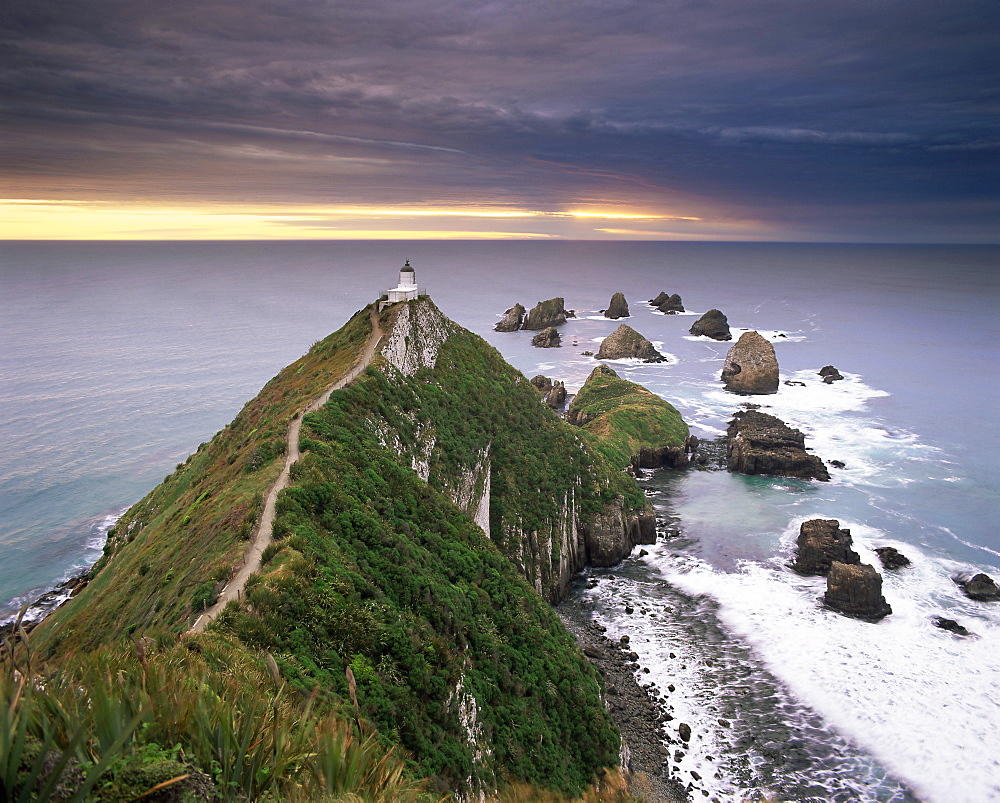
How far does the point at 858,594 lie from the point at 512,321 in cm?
11503

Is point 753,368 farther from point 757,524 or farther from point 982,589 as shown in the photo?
point 982,589

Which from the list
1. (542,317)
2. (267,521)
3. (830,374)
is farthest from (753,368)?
(267,521)

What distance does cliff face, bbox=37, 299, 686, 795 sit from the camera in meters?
16.9

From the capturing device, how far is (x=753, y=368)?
9356 centimetres

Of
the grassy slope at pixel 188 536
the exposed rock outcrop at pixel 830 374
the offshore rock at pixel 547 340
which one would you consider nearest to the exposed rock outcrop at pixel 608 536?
the grassy slope at pixel 188 536

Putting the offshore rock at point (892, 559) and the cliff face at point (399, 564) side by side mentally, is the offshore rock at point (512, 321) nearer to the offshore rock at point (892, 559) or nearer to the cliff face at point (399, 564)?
the cliff face at point (399, 564)

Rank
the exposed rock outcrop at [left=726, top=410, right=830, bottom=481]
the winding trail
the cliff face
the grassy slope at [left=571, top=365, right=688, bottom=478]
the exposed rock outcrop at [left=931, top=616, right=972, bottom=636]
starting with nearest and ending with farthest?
1. the winding trail
2. the cliff face
3. the exposed rock outcrop at [left=931, top=616, right=972, bottom=636]
4. the exposed rock outcrop at [left=726, top=410, right=830, bottom=481]
5. the grassy slope at [left=571, top=365, right=688, bottom=478]

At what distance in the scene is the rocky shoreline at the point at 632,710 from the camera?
25906 mm

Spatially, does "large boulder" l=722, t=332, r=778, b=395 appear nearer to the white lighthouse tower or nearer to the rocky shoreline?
the white lighthouse tower

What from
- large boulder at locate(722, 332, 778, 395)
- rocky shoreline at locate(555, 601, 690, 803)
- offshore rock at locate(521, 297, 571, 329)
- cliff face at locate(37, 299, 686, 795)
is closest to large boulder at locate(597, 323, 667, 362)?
large boulder at locate(722, 332, 778, 395)

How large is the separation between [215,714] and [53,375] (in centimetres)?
10883

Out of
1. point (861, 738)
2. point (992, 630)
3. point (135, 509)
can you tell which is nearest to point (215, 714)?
point (861, 738)

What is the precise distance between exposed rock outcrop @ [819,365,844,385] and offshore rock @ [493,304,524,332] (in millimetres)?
69423

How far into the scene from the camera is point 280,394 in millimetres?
38438
